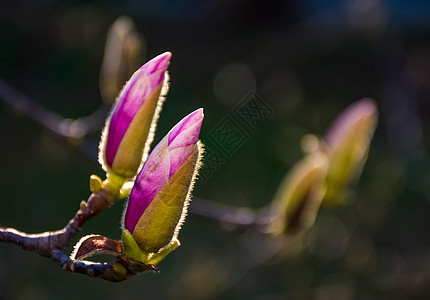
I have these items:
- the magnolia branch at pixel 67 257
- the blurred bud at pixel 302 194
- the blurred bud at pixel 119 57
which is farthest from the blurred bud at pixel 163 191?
the blurred bud at pixel 119 57

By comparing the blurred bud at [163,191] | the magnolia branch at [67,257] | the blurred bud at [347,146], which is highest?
the blurred bud at [347,146]

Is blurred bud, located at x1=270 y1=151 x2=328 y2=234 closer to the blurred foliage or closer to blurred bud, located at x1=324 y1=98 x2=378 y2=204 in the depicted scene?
blurred bud, located at x1=324 y1=98 x2=378 y2=204

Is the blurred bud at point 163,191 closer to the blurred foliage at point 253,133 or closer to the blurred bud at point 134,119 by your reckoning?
the blurred bud at point 134,119

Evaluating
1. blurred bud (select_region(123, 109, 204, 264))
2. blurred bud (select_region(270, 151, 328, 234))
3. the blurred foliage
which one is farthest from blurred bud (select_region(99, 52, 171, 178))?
the blurred foliage

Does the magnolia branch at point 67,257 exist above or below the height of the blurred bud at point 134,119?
below

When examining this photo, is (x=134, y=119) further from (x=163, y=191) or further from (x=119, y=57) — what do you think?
(x=119, y=57)
